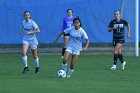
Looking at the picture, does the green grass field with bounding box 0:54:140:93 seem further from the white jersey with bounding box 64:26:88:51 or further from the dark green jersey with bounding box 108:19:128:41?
the dark green jersey with bounding box 108:19:128:41

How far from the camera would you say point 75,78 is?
15.6 m

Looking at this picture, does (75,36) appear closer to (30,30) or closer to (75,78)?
(75,78)

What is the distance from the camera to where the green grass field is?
42.4 feet

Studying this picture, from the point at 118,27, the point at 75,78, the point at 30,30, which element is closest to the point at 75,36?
the point at 75,78

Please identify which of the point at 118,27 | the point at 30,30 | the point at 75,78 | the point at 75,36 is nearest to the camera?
the point at 75,78

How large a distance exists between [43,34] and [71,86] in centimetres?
1078

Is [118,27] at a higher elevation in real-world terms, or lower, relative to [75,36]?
higher

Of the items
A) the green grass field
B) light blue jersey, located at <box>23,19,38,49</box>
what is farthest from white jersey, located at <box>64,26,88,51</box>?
light blue jersey, located at <box>23,19,38,49</box>

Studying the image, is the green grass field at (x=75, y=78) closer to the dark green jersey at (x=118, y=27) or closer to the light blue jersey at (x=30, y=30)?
the light blue jersey at (x=30, y=30)

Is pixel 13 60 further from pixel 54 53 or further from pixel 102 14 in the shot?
pixel 102 14

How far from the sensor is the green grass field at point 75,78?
42.4ft

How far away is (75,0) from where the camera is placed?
24125mm

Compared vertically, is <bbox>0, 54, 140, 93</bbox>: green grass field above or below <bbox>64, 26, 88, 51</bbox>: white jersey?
below

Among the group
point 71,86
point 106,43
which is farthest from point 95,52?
point 71,86
